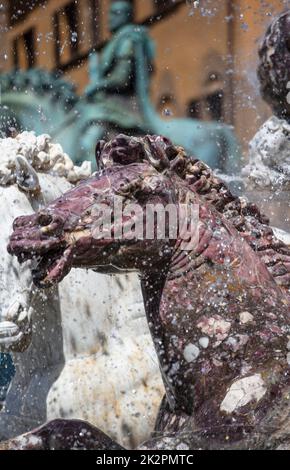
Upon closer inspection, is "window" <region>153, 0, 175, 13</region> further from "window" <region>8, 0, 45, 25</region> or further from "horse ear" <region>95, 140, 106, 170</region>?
"horse ear" <region>95, 140, 106, 170</region>

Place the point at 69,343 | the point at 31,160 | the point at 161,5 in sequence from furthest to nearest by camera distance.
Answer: the point at 161,5 → the point at 31,160 → the point at 69,343

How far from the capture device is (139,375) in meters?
2.22

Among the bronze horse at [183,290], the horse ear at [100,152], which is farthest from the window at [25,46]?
the bronze horse at [183,290]

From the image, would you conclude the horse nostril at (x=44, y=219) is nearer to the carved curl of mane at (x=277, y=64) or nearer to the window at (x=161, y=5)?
the carved curl of mane at (x=277, y=64)

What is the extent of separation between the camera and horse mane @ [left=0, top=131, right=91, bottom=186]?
7.69 ft

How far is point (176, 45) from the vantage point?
21.4 feet

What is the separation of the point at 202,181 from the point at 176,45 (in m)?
4.84

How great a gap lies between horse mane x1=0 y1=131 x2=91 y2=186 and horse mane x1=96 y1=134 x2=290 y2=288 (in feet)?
1.83

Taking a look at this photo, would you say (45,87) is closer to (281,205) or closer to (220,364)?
(281,205)

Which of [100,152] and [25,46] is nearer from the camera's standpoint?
[100,152]

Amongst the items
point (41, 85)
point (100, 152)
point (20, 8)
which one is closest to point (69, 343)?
point (100, 152)

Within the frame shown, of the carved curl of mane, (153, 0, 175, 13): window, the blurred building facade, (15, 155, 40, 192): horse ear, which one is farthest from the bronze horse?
(153, 0, 175, 13): window

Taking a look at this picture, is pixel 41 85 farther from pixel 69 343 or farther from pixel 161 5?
pixel 69 343

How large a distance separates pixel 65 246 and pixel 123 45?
499 centimetres
